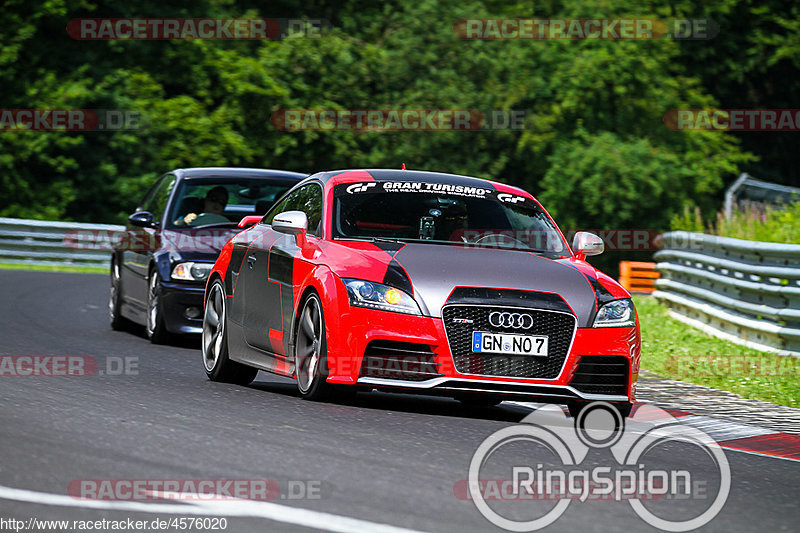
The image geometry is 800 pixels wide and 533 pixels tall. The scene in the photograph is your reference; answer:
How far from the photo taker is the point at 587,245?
965 cm

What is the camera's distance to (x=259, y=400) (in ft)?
29.7

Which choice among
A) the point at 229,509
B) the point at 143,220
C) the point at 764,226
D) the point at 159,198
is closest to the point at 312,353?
the point at 229,509

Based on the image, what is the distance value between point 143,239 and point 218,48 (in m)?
32.7

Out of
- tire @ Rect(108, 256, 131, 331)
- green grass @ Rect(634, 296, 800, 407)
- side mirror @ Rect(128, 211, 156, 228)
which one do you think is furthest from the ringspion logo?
tire @ Rect(108, 256, 131, 331)

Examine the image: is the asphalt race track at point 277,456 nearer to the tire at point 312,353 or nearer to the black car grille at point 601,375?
the tire at point 312,353

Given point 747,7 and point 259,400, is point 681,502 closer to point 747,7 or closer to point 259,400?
point 259,400

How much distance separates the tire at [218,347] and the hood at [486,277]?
6.55ft

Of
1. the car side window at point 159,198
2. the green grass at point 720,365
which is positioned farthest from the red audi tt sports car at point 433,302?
the car side window at point 159,198

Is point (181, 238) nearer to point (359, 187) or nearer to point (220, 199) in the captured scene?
point (220, 199)

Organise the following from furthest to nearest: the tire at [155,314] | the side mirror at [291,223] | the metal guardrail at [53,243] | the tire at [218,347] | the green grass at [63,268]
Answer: the metal guardrail at [53,243] → the green grass at [63,268] → the tire at [155,314] → the tire at [218,347] → the side mirror at [291,223]

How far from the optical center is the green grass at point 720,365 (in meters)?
11.6

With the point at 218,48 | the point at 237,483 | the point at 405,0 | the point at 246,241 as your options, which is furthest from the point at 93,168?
the point at 237,483

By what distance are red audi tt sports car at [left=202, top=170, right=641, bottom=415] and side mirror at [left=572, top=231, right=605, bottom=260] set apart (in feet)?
0.05

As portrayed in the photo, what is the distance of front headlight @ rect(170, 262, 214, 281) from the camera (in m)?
13.1
